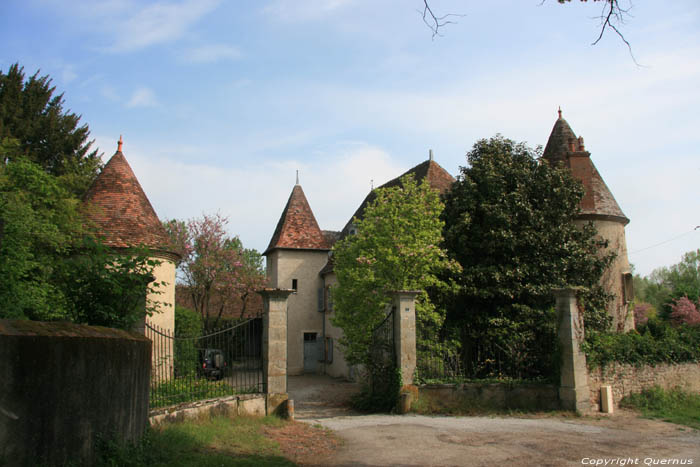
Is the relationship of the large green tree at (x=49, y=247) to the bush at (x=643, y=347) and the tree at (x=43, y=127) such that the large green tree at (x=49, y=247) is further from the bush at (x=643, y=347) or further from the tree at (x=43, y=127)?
the bush at (x=643, y=347)

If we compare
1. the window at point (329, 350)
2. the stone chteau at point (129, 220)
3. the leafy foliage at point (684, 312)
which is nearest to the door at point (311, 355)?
→ the window at point (329, 350)

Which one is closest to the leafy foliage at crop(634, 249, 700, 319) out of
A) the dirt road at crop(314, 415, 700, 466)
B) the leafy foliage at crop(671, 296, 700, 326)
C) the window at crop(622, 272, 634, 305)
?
the leafy foliage at crop(671, 296, 700, 326)

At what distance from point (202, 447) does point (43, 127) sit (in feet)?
94.4

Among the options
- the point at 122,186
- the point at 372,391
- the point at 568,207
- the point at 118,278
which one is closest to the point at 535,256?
the point at 568,207

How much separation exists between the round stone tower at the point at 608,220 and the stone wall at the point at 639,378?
11.9 ft

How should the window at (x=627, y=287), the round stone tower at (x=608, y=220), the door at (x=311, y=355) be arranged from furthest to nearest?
A: the door at (x=311, y=355)
the window at (x=627, y=287)
the round stone tower at (x=608, y=220)

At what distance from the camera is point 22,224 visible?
12.0 meters

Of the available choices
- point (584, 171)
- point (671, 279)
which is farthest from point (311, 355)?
point (671, 279)

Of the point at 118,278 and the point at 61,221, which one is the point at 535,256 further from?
the point at 61,221

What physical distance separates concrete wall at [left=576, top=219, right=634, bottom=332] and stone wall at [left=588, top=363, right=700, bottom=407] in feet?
11.8

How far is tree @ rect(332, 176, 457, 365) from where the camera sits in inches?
609

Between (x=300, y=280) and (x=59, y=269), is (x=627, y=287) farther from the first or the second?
(x=59, y=269)

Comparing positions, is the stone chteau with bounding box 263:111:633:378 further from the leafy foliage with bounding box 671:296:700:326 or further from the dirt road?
the leafy foliage with bounding box 671:296:700:326

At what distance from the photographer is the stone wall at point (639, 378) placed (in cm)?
1312
